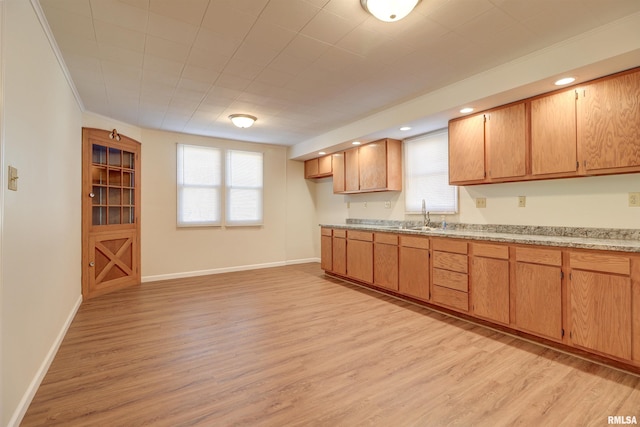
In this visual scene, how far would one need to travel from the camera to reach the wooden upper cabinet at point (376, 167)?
4.65 m

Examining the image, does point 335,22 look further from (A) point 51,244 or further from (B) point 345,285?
(B) point 345,285

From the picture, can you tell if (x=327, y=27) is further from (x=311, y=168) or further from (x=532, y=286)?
(x=311, y=168)

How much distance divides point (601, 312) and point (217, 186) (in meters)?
5.51

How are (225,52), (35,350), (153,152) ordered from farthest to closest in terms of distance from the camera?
(153,152), (225,52), (35,350)

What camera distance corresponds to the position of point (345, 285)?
4820mm

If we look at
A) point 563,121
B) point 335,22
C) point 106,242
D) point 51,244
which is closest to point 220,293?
point 106,242

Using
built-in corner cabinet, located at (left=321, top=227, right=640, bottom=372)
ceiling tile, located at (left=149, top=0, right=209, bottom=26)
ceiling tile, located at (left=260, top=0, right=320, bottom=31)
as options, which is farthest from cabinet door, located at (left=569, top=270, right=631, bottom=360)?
ceiling tile, located at (left=149, top=0, right=209, bottom=26)

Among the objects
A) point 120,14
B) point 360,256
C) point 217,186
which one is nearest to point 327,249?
point 360,256

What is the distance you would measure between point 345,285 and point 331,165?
240 centimetres

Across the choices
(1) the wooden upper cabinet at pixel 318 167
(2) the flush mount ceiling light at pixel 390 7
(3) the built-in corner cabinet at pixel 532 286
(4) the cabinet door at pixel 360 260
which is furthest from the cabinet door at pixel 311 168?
(2) the flush mount ceiling light at pixel 390 7

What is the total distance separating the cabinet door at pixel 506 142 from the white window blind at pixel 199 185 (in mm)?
4544

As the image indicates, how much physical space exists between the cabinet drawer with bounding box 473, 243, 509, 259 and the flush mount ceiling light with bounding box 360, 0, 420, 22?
221 centimetres

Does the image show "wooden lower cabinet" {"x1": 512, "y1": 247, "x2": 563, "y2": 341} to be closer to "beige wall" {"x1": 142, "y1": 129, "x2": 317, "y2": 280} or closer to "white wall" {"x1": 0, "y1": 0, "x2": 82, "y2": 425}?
"white wall" {"x1": 0, "y1": 0, "x2": 82, "y2": 425}

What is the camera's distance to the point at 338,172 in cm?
569
